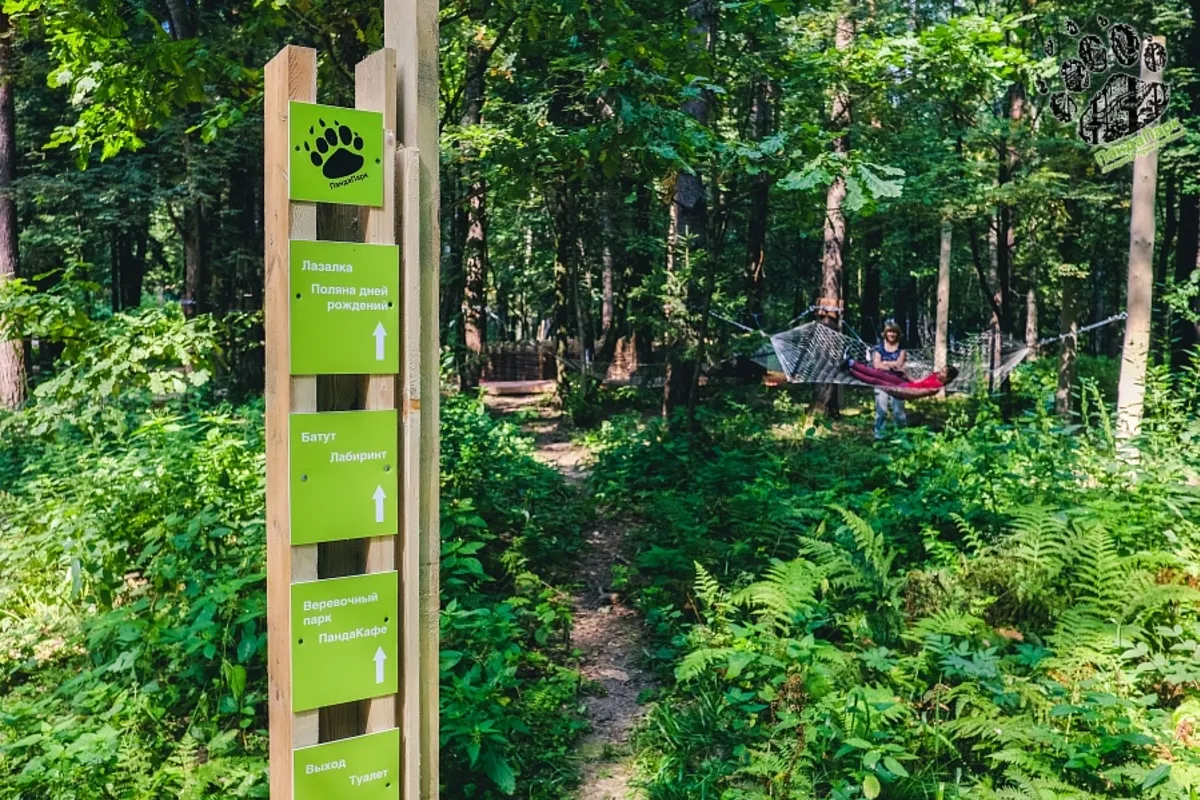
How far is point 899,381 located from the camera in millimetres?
9875

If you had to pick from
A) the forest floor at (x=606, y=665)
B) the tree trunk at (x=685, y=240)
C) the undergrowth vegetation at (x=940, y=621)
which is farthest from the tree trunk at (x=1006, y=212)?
the forest floor at (x=606, y=665)

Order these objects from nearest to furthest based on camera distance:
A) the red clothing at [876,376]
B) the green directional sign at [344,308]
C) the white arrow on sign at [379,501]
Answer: the green directional sign at [344,308], the white arrow on sign at [379,501], the red clothing at [876,376]

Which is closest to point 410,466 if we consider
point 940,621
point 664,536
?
point 940,621

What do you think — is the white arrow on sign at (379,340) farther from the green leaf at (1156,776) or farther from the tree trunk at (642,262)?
the tree trunk at (642,262)

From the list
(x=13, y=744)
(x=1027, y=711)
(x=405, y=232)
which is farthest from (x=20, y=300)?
(x=1027, y=711)

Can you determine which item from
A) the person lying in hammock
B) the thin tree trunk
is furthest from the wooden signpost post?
the thin tree trunk

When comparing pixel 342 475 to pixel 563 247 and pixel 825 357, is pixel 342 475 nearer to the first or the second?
pixel 825 357

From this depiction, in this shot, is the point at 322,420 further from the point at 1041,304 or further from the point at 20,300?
the point at 1041,304

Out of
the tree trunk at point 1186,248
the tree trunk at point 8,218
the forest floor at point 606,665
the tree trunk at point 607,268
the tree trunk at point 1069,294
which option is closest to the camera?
the forest floor at point 606,665

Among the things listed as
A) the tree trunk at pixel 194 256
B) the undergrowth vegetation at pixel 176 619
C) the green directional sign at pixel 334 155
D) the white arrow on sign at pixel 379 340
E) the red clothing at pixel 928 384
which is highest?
the tree trunk at pixel 194 256

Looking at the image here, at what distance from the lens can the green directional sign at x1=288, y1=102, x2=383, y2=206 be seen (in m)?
1.85

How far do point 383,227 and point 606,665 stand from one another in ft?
9.54

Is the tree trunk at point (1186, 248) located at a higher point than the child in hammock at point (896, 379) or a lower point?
higher

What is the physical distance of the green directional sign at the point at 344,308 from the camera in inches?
72.0
